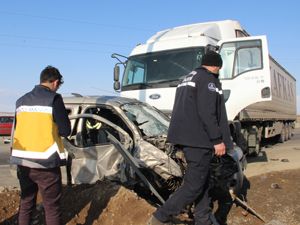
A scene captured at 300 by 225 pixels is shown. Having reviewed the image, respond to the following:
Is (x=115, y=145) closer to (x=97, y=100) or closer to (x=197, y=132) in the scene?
(x=197, y=132)

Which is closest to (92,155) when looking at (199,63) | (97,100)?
(97,100)

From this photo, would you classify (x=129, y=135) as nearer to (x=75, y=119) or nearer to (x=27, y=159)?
(x=75, y=119)

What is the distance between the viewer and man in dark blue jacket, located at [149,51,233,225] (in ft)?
16.0

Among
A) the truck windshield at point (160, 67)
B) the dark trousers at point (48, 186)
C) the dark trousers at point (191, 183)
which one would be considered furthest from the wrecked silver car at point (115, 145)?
the truck windshield at point (160, 67)

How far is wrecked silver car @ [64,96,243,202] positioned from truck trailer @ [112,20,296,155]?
3977mm

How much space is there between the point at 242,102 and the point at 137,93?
2.59 meters

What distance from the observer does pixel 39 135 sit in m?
4.50

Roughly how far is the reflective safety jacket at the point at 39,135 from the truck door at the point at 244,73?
688 centimetres

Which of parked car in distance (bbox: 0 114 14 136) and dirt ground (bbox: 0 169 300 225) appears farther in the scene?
parked car in distance (bbox: 0 114 14 136)

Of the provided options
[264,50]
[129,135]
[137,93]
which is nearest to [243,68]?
[264,50]

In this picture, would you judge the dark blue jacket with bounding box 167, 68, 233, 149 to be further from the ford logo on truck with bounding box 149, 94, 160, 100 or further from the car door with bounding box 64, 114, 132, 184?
the ford logo on truck with bounding box 149, 94, 160, 100

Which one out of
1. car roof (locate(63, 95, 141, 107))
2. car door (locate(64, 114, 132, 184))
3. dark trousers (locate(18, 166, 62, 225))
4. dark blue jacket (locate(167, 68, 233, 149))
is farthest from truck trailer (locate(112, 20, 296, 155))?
dark trousers (locate(18, 166, 62, 225))

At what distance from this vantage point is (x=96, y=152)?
623 cm

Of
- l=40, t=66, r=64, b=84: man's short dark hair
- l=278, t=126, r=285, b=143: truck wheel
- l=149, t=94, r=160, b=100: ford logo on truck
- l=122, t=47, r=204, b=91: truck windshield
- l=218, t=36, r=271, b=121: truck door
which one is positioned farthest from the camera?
l=278, t=126, r=285, b=143: truck wheel
